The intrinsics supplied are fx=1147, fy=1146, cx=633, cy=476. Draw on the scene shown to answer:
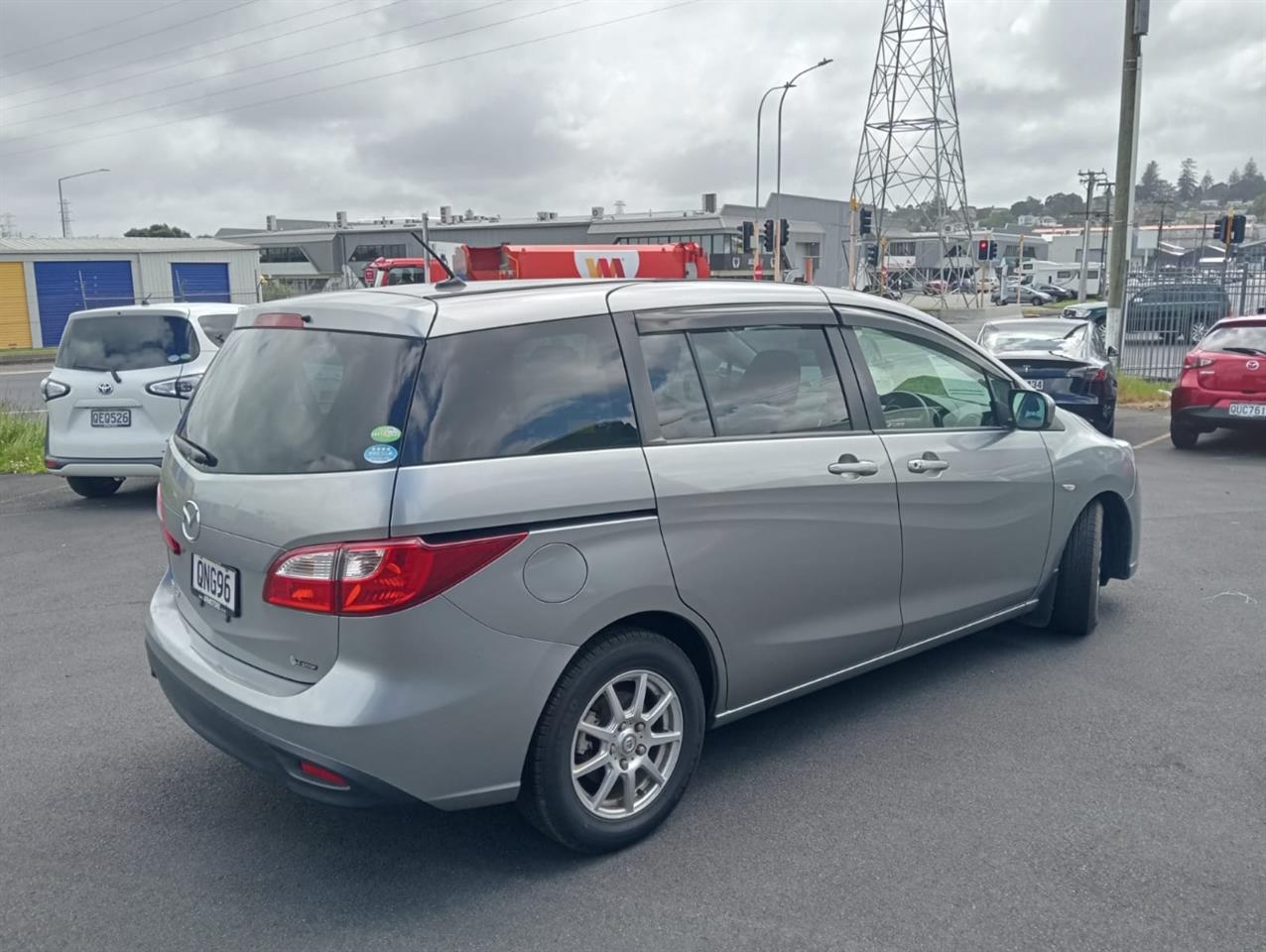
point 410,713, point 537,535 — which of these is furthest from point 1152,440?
point 410,713

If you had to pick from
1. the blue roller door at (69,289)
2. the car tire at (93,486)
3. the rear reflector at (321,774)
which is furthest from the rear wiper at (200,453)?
the blue roller door at (69,289)

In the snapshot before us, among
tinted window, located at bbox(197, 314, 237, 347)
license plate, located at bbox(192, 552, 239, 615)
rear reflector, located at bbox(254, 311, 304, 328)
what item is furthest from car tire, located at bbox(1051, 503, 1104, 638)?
tinted window, located at bbox(197, 314, 237, 347)

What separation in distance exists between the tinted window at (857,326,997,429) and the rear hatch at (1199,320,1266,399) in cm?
847

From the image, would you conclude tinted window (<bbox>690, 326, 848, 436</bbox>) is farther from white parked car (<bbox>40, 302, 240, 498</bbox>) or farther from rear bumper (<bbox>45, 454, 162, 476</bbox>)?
rear bumper (<bbox>45, 454, 162, 476</bbox>)

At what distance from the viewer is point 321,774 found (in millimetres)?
3283

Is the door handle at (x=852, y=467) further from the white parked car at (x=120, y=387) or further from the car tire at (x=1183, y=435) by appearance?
the car tire at (x=1183, y=435)

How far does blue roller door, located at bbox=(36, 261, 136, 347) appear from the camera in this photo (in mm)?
41250

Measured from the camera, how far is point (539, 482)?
3447 mm

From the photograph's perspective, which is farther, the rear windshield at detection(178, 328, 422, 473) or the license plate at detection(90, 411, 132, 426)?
the license plate at detection(90, 411, 132, 426)

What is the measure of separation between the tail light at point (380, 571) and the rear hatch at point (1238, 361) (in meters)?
11.3

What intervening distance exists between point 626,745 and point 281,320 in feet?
6.03

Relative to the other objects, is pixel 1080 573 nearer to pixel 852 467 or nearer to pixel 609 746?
pixel 852 467

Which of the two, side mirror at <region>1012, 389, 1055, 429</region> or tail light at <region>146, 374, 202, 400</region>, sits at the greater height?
side mirror at <region>1012, 389, 1055, 429</region>

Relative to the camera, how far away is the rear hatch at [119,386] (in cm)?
959
